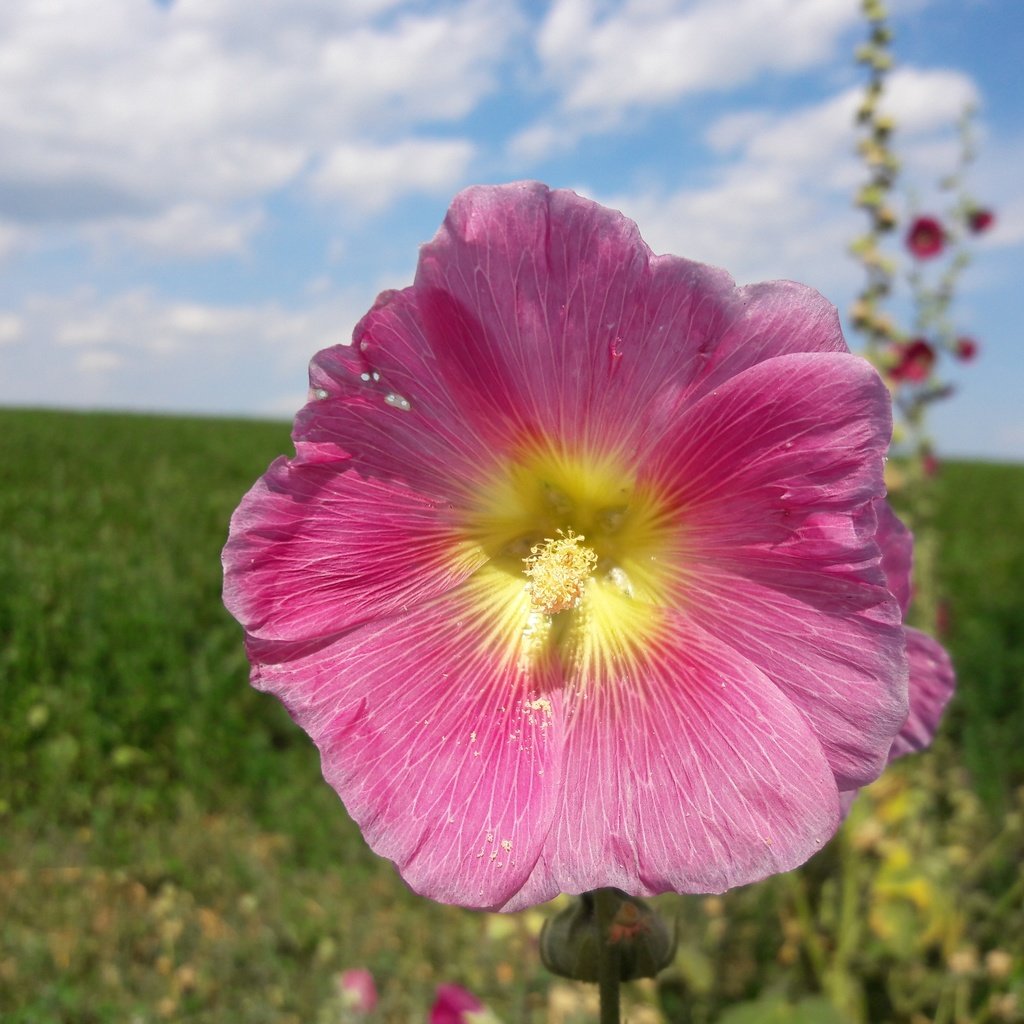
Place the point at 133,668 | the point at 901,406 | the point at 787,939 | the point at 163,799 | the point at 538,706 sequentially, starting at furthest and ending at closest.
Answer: the point at 133,668
the point at 163,799
the point at 901,406
the point at 787,939
the point at 538,706

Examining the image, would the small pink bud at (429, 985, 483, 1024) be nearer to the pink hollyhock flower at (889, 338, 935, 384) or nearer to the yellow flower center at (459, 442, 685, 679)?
the yellow flower center at (459, 442, 685, 679)

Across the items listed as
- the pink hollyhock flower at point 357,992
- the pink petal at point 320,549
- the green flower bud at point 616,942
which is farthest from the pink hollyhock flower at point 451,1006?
the pink petal at point 320,549

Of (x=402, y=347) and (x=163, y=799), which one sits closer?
(x=402, y=347)

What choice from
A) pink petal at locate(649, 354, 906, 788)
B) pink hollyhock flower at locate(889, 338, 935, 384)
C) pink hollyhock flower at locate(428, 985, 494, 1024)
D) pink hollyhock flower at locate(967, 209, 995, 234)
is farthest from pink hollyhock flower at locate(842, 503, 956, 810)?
pink hollyhock flower at locate(967, 209, 995, 234)

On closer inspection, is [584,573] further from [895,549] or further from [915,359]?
[915,359]

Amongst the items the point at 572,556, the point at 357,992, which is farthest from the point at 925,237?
the point at 572,556

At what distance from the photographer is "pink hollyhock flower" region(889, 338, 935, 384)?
380 centimetres

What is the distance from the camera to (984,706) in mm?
6344

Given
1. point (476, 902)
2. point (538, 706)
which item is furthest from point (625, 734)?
point (476, 902)

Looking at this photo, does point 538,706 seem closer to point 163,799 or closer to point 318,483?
point 318,483

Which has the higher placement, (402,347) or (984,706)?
(402,347)

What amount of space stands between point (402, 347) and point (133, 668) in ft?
18.4

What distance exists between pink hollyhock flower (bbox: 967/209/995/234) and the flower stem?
3946mm

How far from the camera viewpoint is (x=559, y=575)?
3.06ft
